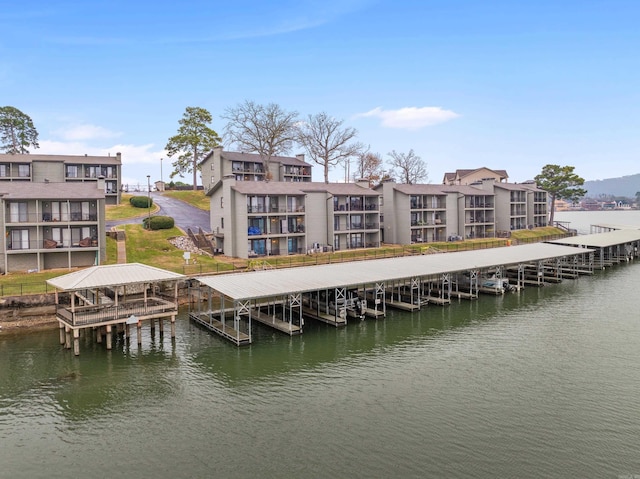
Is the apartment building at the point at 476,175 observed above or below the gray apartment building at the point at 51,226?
above

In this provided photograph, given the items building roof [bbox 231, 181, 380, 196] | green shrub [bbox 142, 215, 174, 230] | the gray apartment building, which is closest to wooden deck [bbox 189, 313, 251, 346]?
the gray apartment building

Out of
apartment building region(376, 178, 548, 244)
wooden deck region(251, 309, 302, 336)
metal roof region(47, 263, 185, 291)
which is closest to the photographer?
metal roof region(47, 263, 185, 291)

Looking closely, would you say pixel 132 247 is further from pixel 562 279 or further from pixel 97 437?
pixel 562 279

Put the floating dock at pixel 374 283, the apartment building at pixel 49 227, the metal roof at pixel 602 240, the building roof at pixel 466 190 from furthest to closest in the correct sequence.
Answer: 1. the building roof at pixel 466 190
2. the metal roof at pixel 602 240
3. the apartment building at pixel 49 227
4. the floating dock at pixel 374 283

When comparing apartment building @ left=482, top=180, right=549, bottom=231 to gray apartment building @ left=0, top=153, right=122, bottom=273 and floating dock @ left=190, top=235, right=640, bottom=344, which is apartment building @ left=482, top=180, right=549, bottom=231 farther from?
gray apartment building @ left=0, top=153, right=122, bottom=273

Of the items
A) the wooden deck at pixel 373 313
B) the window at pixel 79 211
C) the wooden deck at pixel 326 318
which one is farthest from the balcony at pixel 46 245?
the wooden deck at pixel 373 313

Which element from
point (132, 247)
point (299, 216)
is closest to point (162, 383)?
point (132, 247)

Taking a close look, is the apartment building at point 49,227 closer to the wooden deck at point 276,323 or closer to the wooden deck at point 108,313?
the wooden deck at point 108,313
